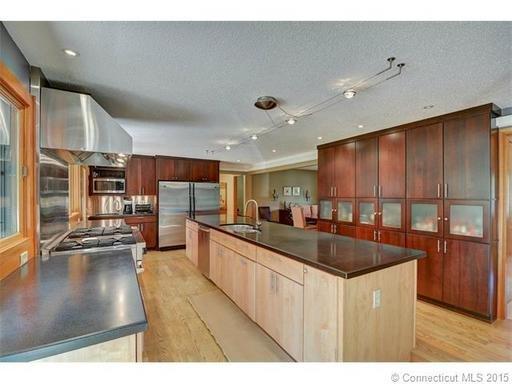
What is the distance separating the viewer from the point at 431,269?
3.06 meters

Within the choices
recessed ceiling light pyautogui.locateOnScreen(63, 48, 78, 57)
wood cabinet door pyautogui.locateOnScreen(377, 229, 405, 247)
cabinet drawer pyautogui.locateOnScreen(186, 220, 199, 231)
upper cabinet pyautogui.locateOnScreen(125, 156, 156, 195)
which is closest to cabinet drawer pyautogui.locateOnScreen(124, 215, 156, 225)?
upper cabinet pyautogui.locateOnScreen(125, 156, 156, 195)

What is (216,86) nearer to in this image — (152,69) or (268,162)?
(152,69)

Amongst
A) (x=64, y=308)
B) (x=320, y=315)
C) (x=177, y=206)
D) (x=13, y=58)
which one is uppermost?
(x=13, y=58)

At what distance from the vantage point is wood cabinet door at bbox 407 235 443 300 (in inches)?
118

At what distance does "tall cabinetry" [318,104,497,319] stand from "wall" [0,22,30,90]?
154 inches

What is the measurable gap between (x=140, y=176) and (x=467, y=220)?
19.7 ft

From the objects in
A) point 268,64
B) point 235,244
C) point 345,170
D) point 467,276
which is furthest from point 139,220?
point 467,276

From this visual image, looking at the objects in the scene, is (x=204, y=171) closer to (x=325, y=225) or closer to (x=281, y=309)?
(x=325, y=225)

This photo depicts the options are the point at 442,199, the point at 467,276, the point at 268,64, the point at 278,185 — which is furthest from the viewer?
the point at 278,185

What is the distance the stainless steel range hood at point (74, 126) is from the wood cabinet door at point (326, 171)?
336cm

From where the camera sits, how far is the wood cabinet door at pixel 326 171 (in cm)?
448

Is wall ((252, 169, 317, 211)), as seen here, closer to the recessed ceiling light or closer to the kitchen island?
the kitchen island
